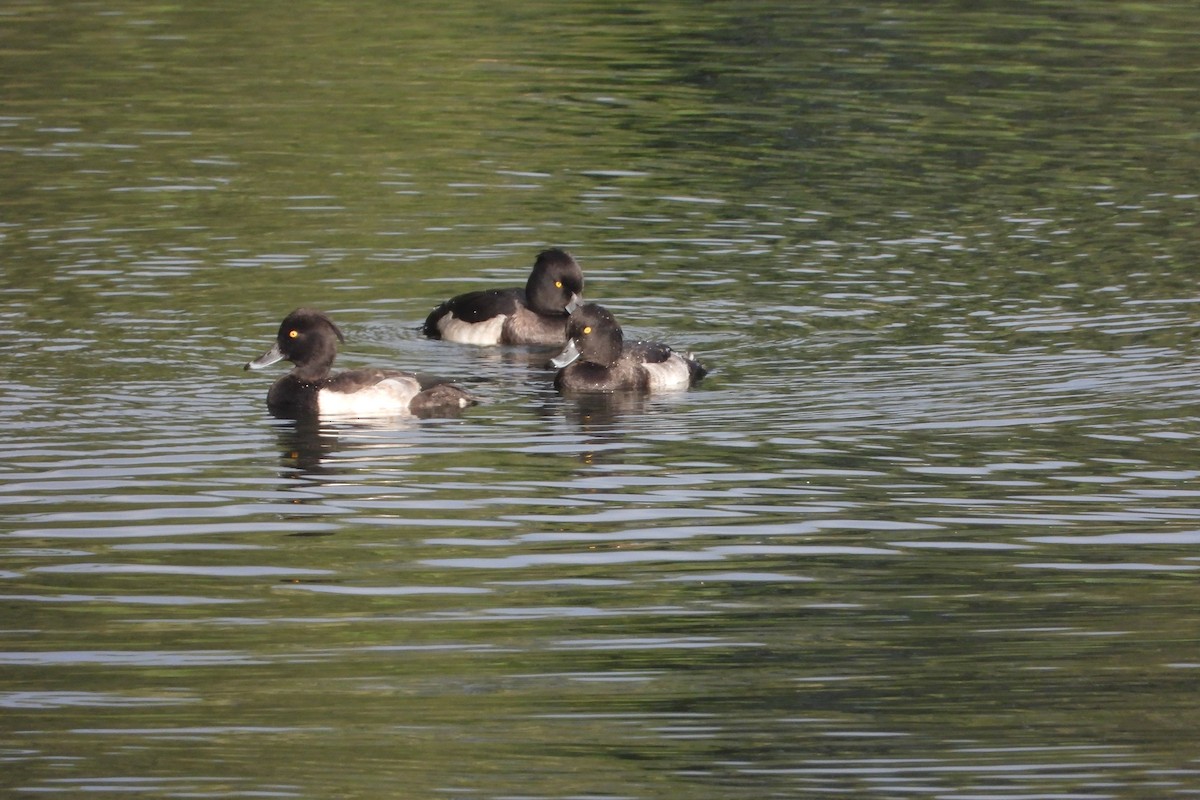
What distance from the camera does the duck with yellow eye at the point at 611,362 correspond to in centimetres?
1512

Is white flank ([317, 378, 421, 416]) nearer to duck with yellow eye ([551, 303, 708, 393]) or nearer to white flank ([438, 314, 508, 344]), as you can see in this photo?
duck with yellow eye ([551, 303, 708, 393])

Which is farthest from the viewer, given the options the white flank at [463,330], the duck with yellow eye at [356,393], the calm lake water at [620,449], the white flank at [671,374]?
the white flank at [463,330]

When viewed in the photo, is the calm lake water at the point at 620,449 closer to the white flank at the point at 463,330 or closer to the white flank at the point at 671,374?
the white flank at the point at 463,330

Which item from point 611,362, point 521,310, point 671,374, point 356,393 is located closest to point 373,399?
point 356,393

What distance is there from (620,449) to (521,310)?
13.8 feet

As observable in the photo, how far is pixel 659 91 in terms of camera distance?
2820 centimetres

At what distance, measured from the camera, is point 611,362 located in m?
15.5

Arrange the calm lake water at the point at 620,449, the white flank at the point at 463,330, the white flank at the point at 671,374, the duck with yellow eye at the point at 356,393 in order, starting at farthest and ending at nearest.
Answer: the white flank at the point at 463,330 → the white flank at the point at 671,374 → the duck with yellow eye at the point at 356,393 → the calm lake water at the point at 620,449

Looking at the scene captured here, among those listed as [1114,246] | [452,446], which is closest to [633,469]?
[452,446]

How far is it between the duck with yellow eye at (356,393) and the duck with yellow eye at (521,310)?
7.42 feet

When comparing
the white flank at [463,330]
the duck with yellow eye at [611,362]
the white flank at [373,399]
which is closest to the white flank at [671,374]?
the duck with yellow eye at [611,362]

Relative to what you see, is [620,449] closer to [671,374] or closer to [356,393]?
[671,374]

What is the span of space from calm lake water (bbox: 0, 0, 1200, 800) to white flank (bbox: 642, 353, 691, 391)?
279 millimetres

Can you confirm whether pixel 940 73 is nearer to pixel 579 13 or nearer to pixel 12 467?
pixel 579 13
